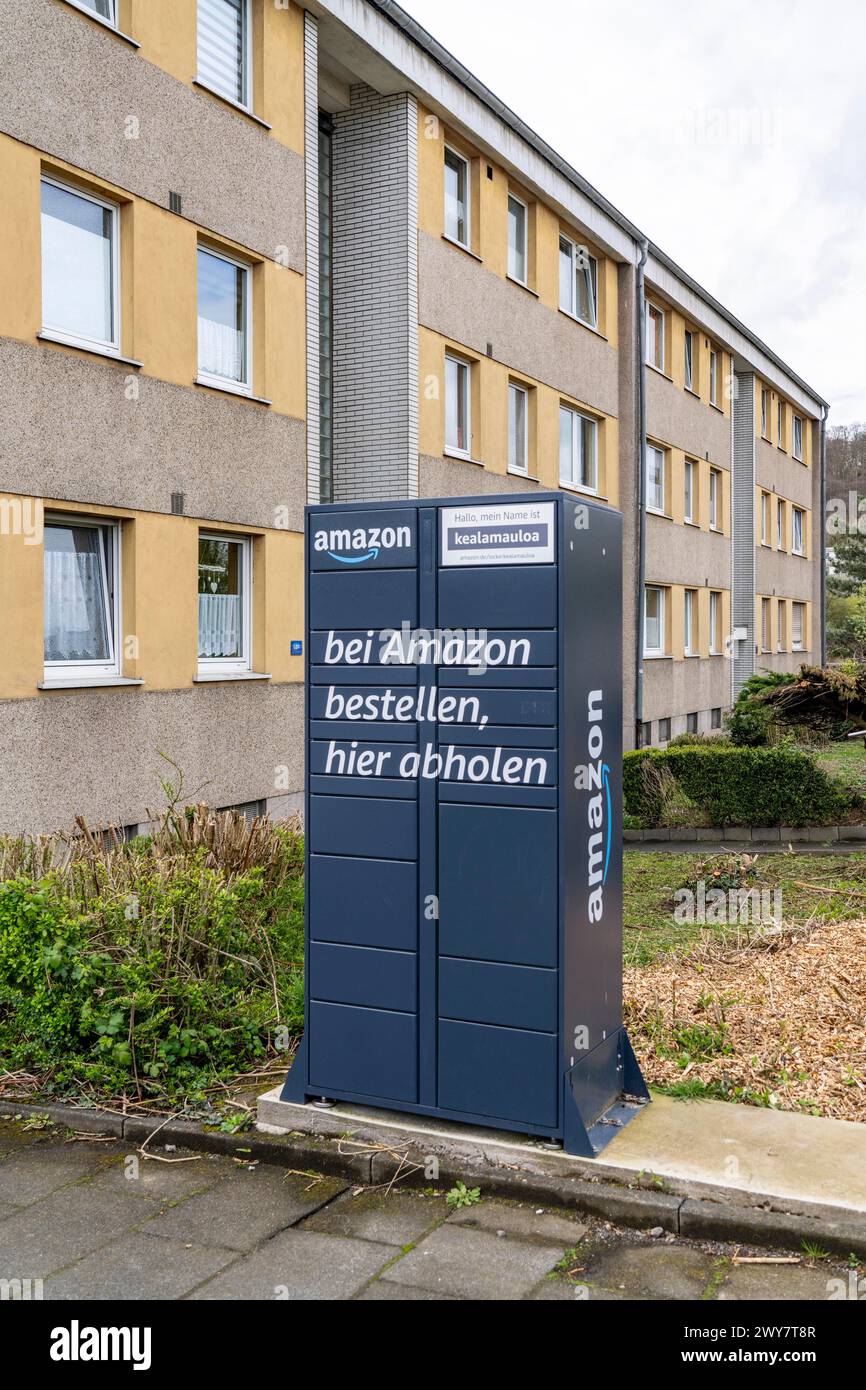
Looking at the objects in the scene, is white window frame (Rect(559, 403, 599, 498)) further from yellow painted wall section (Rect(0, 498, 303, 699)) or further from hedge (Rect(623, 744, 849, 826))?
yellow painted wall section (Rect(0, 498, 303, 699))

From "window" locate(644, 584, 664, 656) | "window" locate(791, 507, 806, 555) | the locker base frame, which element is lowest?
the locker base frame

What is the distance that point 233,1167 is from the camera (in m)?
4.67

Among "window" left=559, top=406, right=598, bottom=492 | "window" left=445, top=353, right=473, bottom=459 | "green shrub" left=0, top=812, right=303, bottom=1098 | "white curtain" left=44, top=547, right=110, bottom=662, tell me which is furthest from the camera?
"window" left=559, top=406, right=598, bottom=492

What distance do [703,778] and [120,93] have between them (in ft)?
34.4

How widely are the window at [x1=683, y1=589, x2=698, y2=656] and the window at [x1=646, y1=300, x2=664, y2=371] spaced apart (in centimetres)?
537

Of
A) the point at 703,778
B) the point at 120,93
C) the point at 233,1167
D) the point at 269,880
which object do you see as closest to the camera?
the point at 233,1167

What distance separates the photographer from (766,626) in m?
35.9

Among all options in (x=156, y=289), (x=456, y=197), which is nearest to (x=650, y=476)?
(x=456, y=197)

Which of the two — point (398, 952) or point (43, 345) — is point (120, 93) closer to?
point (43, 345)

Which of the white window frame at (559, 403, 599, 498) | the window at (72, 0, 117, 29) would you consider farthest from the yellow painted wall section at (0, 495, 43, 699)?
the white window frame at (559, 403, 599, 498)

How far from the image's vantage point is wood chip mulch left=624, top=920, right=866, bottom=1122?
512cm

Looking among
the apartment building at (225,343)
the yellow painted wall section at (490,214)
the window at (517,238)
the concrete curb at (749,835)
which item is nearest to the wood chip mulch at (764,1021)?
the apartment building at (225,343)

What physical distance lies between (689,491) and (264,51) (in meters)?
17.5
